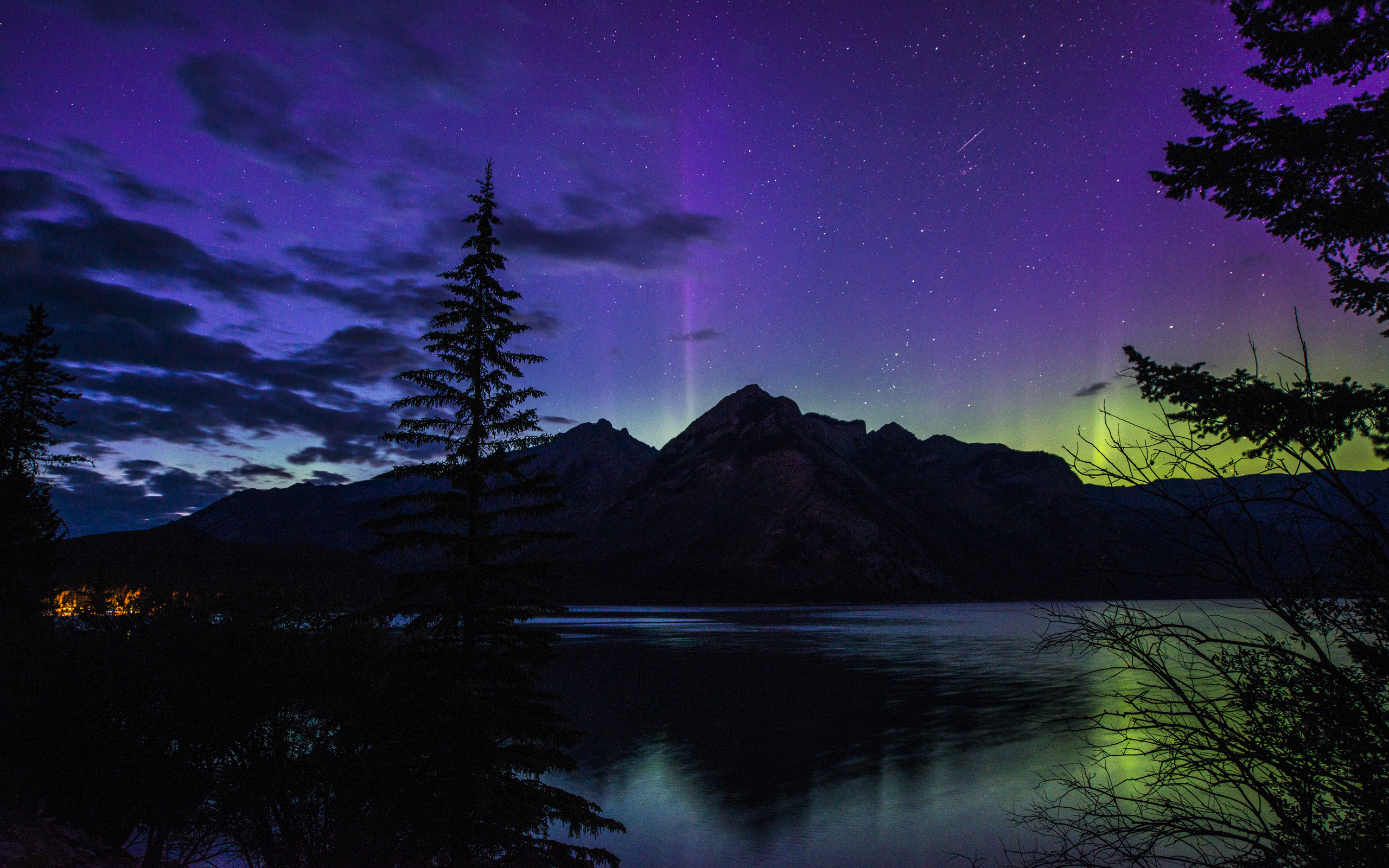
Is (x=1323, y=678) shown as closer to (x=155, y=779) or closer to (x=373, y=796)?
(x=373, y=796)

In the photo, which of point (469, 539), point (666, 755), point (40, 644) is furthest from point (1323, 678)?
point (666, 755)

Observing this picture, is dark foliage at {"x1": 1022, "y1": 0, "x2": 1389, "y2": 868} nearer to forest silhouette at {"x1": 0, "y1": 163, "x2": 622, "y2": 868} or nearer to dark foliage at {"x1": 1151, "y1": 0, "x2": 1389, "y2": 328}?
dark foliage at {"x1": 1151, "y1": 0, "x2": 1389, "y2": 328}

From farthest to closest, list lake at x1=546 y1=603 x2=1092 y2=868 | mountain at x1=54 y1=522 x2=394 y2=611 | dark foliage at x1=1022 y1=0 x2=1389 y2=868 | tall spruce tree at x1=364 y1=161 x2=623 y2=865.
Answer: lake at x1=546 y1=603 x2=1092 y2=868 < mountain at x1=54 y1=522 x2=394 y2=611 < tall spruce tree at x1=364 y1=161 x2=623 y2=865 < dark foliage at x1=1022 y1=0 x2=1389 y2=868

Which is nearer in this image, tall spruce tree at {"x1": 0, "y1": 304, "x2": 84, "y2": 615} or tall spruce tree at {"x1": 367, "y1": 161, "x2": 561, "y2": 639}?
tall spruce tree at {"x1": 367, "y1": 161, "x2": 561, "y2": 639}

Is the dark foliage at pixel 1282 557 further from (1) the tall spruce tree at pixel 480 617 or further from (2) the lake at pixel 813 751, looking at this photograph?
(1) the tall spruce tree at pixel 480 617

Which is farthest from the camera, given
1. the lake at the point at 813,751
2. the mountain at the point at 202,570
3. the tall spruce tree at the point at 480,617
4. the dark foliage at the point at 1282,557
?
the lake at the point at 813,751

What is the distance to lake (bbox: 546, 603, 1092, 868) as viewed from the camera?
31453 mm

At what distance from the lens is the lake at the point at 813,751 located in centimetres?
3145

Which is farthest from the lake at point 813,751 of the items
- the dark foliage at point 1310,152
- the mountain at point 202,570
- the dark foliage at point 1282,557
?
the mountain at point 202,570

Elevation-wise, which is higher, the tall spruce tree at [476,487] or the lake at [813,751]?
the tall spruce tree at [476,487]

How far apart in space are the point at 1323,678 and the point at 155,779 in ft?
90.5

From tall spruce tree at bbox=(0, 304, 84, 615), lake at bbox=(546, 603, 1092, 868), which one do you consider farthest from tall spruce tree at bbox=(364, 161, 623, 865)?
tall spruce tree at bbox=(0, 304, 84, 615)

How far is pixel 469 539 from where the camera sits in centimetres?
1947

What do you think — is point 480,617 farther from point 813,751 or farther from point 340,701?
point 813,751
